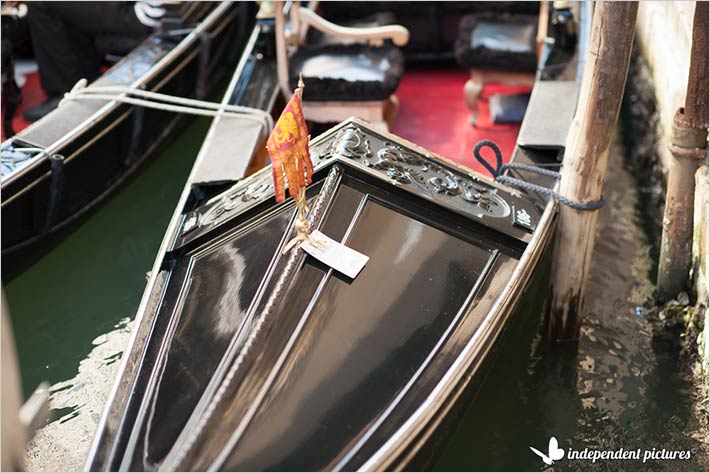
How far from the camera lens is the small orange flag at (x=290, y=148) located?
1899 mm

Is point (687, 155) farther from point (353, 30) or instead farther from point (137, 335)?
point (137, 335)

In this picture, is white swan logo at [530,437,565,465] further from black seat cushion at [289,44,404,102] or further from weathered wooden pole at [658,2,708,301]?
black seat cushion at [289,44,404,102]

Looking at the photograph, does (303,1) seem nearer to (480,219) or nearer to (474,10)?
(474,10)

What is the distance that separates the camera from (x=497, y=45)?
341 cm

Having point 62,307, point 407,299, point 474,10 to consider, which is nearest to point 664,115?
point 474,10

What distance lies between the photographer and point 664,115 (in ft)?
11.4

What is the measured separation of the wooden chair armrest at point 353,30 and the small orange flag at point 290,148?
134 centimetres

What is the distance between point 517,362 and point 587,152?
0.70 metres

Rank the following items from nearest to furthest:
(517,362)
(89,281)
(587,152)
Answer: (587,152) < (517,362) < (89,281)

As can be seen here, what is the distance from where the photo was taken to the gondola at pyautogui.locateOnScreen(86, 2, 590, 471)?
5.56 ft

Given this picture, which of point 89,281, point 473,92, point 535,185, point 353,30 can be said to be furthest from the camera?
point 473,92

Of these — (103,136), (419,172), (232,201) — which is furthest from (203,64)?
(419,172)

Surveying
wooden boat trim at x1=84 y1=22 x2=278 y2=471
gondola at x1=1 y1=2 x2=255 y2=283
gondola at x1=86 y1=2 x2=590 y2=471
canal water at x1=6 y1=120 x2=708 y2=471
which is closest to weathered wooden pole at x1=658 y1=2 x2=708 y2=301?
canal water at x1=6 y1=120 x2=708 y2=471

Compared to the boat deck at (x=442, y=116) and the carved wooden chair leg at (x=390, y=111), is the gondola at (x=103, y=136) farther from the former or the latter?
the carved wooden chair leg at (x=390, y=111)
